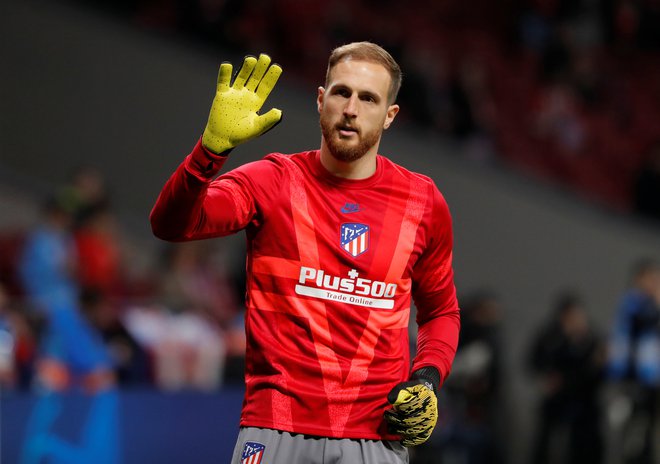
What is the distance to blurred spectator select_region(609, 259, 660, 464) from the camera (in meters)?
11.3

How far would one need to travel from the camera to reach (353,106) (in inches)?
159

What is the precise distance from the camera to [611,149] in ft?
52.5

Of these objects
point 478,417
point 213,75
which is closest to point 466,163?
point 213,75

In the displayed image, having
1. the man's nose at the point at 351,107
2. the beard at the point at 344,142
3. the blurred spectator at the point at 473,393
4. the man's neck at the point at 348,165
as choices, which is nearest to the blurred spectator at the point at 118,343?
the blurred spectator at the point at 473,393

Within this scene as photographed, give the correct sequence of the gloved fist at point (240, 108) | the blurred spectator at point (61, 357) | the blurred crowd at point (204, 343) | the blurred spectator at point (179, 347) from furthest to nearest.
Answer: the blurred spectator at point (179, 347) → the blurred crowd at point (204, 343) → the blurred spectator at point (61, 357) → the gloved fist at point (240, 108)

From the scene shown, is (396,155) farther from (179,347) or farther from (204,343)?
(179,347)

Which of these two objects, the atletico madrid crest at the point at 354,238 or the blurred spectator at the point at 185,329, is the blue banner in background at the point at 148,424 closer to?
the blurred spectator at the point at 185,329

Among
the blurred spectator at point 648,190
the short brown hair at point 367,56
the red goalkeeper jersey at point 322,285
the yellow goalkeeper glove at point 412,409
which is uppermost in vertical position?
the blurred spectator at point 648,190

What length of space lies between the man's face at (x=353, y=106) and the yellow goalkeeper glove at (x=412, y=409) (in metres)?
0.79

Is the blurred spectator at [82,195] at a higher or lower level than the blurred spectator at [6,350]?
higher

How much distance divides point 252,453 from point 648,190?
11439mm

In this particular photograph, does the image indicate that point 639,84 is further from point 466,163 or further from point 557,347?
point 557,347

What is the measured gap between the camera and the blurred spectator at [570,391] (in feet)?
36.2

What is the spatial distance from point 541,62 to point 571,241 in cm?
313
